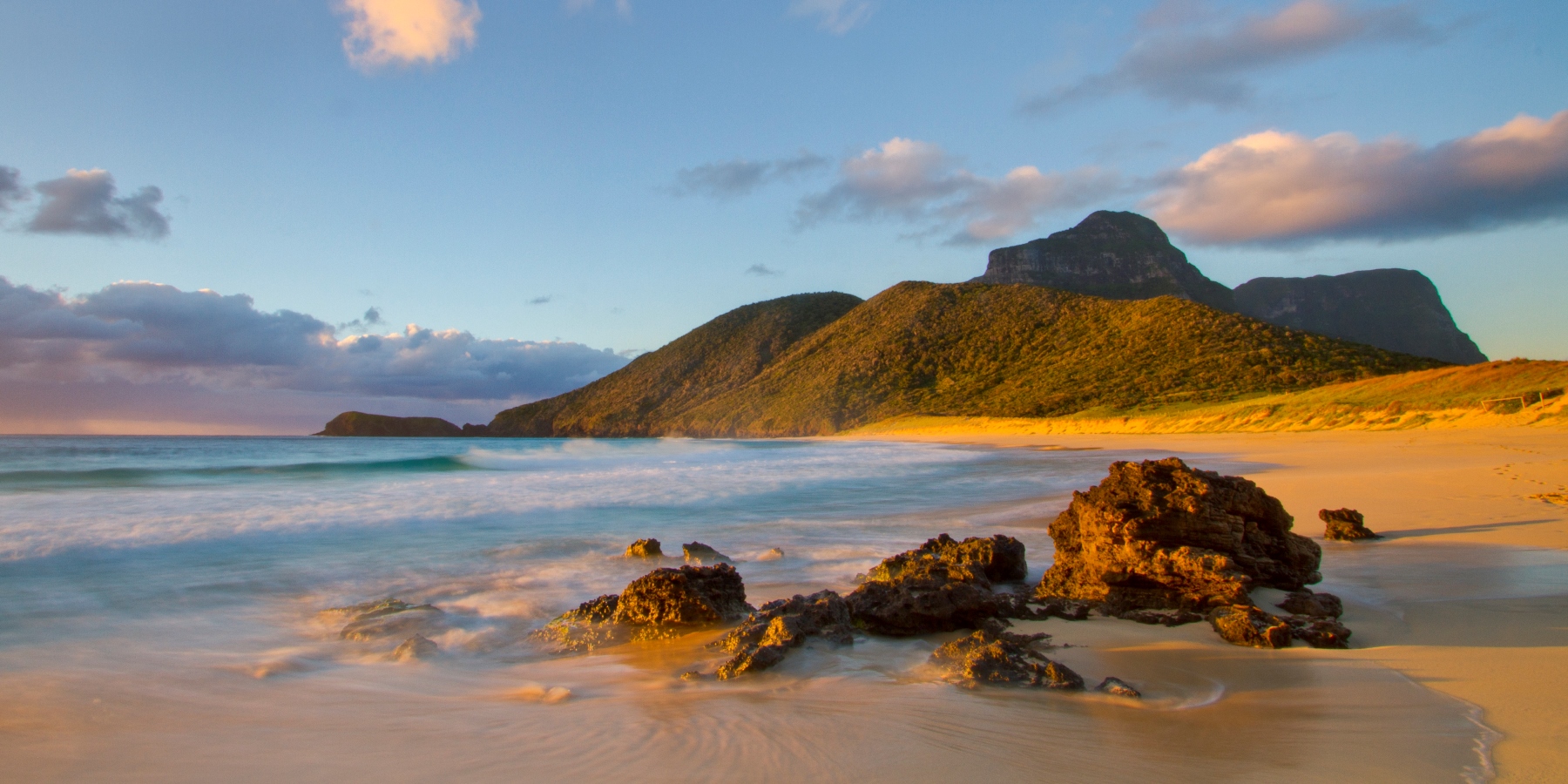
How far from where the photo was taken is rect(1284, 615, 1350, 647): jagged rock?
4.29 metres

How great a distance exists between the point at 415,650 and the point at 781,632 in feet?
8.26

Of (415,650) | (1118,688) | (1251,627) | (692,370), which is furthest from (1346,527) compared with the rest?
(692,370)

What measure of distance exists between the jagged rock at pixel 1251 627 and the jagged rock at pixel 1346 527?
419cm

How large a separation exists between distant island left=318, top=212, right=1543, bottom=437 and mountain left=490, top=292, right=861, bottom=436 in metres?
0.33

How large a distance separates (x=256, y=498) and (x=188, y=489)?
5.16m

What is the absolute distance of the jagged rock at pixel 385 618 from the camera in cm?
542

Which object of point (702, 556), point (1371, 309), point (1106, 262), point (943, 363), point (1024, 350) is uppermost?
point (1106, 262)

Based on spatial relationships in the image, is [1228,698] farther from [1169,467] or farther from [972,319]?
[972,319]

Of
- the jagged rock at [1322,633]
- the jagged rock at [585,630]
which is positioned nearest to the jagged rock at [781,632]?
the jagged rock at [585,630]

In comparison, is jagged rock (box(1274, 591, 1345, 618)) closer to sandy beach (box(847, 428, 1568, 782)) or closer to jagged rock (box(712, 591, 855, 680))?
sandy beach (box(847, 428, 1568, 782))

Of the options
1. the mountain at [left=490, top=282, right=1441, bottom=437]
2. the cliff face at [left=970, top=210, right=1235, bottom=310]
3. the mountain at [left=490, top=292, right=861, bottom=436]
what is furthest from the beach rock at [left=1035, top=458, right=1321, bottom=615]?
the cliff face at [left=970, top=210, right=1235, bottom=310]

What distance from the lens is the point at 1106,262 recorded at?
5044 inches

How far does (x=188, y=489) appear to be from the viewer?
19.9 meters

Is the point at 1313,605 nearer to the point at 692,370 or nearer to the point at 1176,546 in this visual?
the point at 1176,546
